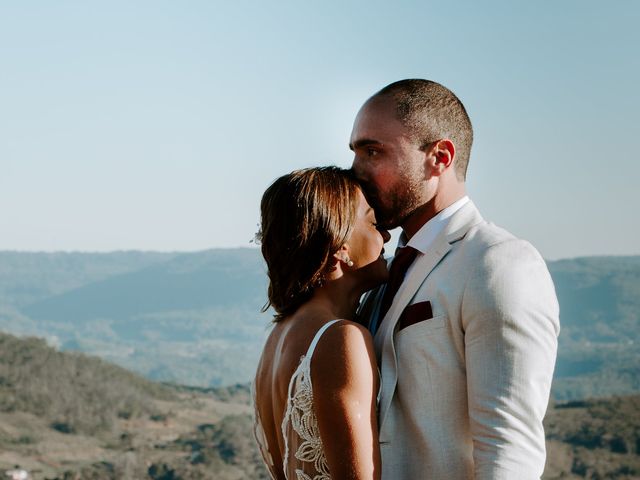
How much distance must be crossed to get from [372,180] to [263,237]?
523 millimetres

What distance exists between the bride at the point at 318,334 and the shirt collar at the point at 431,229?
0.20m

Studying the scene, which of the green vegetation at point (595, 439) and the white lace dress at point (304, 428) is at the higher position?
the white lace dress at point (304, 428)

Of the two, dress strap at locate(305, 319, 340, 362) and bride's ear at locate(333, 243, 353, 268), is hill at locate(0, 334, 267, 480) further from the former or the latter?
dress strap at locate(305, 319, 340, 362)

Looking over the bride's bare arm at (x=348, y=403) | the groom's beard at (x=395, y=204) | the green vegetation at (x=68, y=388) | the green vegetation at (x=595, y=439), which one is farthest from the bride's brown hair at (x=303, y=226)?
the green vegetation at (x=68, y=388)

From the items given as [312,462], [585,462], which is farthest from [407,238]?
[585,462]

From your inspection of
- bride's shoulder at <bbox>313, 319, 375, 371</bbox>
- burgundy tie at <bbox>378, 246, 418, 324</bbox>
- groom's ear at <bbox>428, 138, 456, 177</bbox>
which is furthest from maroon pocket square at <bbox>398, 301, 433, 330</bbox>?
groom's ear at <bbox>428, 138, 456, 177</bbox>

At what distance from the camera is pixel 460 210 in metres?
4.05

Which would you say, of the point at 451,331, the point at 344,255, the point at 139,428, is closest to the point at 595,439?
the point at 139,428

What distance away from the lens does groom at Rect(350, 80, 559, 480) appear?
343 cm

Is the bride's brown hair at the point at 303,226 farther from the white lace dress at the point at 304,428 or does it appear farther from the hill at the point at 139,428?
the hill at the point at 139,428

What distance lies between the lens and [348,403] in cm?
349

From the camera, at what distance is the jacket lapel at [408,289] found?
11.9 feet

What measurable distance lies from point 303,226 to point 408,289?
50 centimetres

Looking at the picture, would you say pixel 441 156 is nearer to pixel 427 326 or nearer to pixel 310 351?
pixel 427 326
